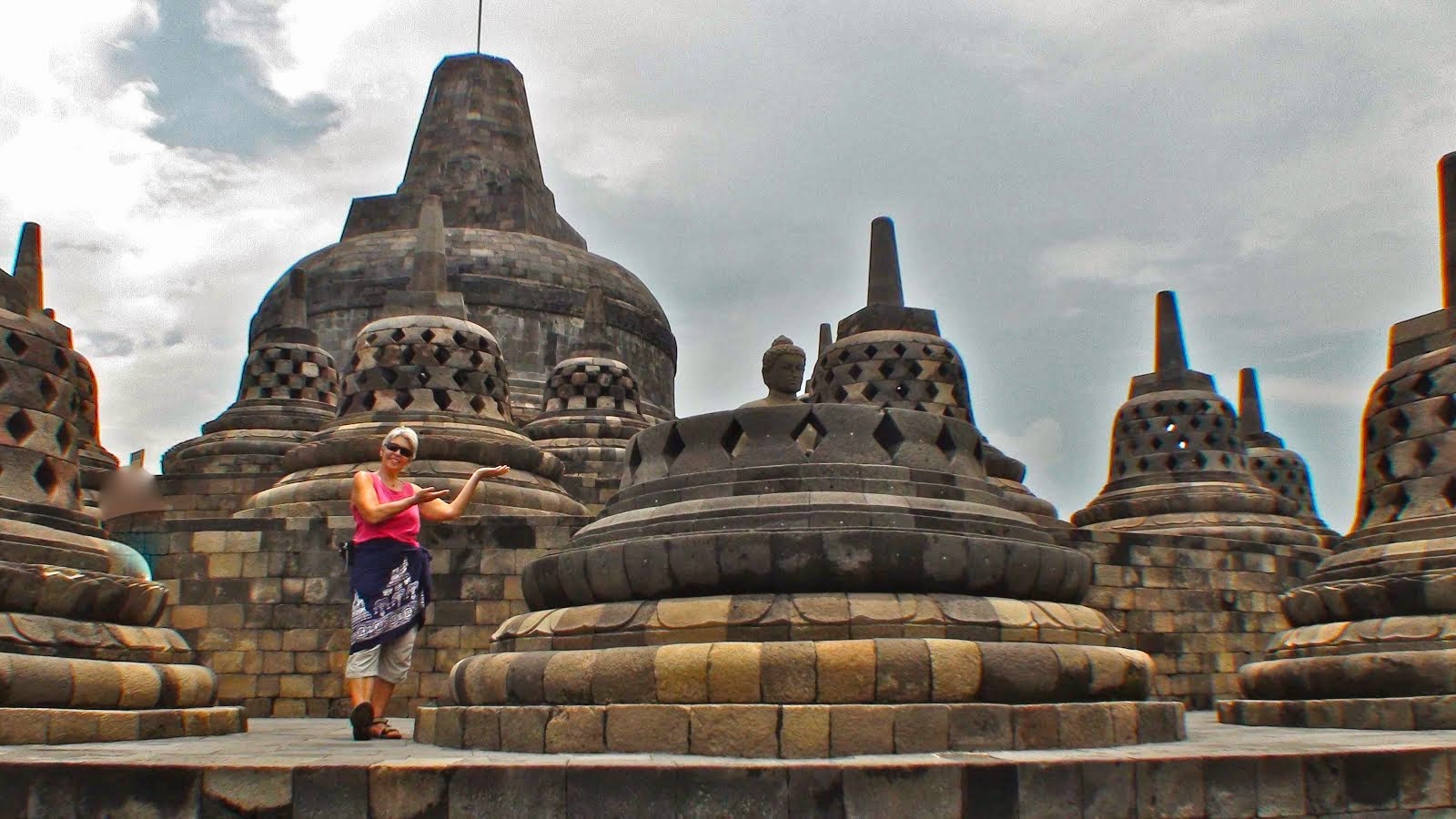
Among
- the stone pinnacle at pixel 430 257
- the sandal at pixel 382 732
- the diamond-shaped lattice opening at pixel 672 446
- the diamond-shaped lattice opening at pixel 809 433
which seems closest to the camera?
the sandal at pixel 382 732

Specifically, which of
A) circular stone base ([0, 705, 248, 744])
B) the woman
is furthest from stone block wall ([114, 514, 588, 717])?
the woman

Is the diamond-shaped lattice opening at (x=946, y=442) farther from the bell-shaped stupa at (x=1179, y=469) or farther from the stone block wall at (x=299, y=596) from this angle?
the bell-shaped stupa at (x=1179, y=469)

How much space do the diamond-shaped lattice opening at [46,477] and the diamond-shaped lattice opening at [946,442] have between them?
5.47 m

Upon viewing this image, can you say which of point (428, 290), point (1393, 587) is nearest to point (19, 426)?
point (428, 290)

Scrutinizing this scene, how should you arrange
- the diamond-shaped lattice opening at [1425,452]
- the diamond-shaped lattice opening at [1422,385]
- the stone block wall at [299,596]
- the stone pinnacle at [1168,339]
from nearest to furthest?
the diamond-shaped lattice opening at [1425,452]
the diamond-shaped lattice opening at [1422,385]
the stone block wall at [299,596]
the stone pinnacle at [1168,339]

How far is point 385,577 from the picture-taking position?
6.74 meters

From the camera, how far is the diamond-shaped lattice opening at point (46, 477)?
7.91 m

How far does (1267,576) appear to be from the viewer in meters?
14.8

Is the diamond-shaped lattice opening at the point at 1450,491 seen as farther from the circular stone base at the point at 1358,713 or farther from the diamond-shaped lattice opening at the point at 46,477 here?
the diamond-shaped lattice opening at the point at 46,477

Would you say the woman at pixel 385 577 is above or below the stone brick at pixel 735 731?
above

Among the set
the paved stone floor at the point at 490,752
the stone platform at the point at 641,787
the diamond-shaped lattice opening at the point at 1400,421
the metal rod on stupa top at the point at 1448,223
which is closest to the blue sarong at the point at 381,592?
the paved stone floor at the point at 490,752

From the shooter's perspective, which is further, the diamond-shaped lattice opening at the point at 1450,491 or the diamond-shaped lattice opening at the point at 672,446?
the diamond-shaped lattice opening at the point at 1450,491

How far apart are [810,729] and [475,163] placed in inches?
1009

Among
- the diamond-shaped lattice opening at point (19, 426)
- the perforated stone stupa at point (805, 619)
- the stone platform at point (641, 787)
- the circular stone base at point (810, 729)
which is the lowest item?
the stone platform at point (641, 787)
